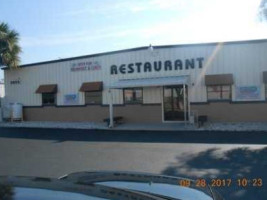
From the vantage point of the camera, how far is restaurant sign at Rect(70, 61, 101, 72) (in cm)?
2586

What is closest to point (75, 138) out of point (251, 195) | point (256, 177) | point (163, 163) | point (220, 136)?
point (220, 136)

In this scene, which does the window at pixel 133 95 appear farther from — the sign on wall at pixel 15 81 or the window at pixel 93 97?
the sign on wall at pixel 15 81

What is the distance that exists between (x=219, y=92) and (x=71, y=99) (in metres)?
9.59

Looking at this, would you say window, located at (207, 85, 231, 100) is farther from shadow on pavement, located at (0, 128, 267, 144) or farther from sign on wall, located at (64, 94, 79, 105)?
sign on wall, located at (64, 94, 79, 105)

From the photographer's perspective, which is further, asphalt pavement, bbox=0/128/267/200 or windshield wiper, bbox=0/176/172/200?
asphalt pavement, bbox=0/128/267/200

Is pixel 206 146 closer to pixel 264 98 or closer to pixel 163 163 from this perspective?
pixel 163 163

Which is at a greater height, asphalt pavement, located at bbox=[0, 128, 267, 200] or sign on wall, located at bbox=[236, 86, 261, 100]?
sign on wall, located at bbox=[236, 86, 261, 100]

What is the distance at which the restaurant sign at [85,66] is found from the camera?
1018 inches

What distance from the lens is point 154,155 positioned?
12383mm

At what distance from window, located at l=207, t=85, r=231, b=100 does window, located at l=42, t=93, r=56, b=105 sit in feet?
34.5

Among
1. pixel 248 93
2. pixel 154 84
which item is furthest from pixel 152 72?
pixel 248 93

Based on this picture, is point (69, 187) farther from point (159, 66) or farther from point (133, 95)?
point (133, 95)
